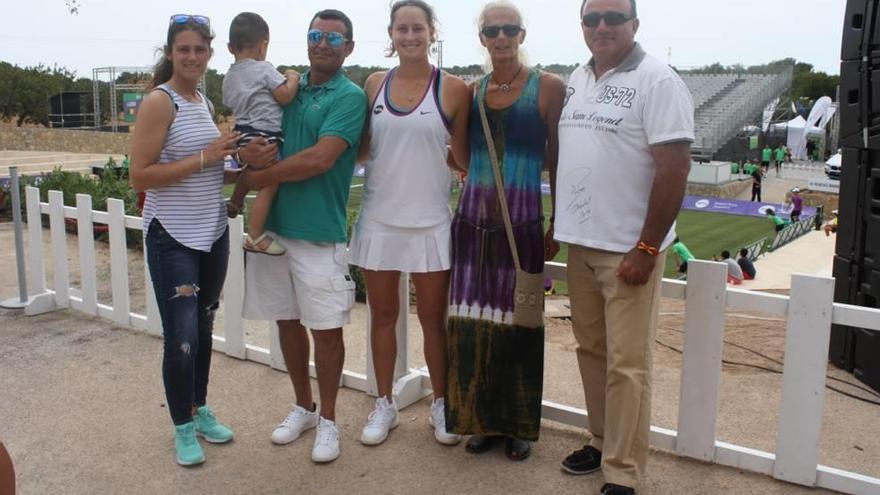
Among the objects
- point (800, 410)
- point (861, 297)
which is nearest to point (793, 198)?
point (861, 297)

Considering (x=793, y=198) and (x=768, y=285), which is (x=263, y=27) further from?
(x=793, y=198)

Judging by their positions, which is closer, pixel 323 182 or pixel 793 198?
pixel 323 182

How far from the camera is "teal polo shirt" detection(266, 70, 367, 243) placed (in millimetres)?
3053

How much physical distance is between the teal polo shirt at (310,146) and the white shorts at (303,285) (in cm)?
8

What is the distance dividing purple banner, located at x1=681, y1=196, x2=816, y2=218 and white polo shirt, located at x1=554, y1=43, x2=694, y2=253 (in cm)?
2292

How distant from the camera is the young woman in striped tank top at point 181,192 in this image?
9.79 feet

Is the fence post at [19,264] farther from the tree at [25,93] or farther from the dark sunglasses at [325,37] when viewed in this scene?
the tree at [25,93]

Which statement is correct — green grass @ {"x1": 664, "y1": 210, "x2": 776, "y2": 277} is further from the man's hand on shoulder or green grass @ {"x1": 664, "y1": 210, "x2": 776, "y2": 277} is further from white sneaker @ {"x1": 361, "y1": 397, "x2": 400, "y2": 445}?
the man's hand on shoulder

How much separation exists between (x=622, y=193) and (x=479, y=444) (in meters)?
1.32

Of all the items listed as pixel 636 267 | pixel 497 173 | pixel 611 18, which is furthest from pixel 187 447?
pixel 611 18

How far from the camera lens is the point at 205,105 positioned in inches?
A: 126

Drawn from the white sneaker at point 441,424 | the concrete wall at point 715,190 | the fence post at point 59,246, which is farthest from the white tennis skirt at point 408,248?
the concrete wall at point 715,190

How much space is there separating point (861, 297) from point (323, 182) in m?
3.24

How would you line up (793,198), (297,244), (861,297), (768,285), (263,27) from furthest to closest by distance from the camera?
1. (793,198)
2. (768,285)
3. (861,297)
4. (297,244)
5. (263,27)
